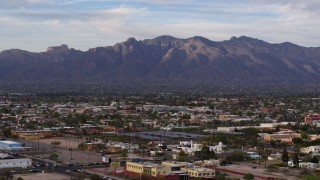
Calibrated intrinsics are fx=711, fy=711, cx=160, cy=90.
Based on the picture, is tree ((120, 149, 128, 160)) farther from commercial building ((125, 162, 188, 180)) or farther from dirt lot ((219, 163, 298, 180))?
dirt lot ((219, 163, 298, 180))

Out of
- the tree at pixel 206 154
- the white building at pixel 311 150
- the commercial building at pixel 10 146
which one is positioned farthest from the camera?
the commercial building at pixel 10 146

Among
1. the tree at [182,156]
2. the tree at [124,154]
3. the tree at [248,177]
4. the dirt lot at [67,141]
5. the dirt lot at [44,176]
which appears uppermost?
the tree at [248,177]

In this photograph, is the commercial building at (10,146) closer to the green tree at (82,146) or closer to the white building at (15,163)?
the green tree at (82,146)

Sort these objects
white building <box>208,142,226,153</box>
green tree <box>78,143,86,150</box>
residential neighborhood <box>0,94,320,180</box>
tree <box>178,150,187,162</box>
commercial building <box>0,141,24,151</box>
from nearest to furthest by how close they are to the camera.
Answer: residential neighborhood <box>0,94,320,180</box> < tree <box>178,150,187,162</box> < white building <box>208,142,226,153</box> < commercial building <box>0,141,24,151</box> < green tree <box>78,143,86,150</box>

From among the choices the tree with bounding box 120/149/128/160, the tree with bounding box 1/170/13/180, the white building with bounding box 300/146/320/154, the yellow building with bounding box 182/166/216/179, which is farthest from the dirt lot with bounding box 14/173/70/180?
the white building with bounding box 300/146/320/154

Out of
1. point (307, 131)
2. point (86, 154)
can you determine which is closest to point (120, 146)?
point (86, 154)

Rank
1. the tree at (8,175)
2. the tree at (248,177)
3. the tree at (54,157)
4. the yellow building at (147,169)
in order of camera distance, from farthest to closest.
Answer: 1. the tree at (54,157)
2. the tree at (8,175)
3. the yellow building at (147,169)
4. the tree at (248,177)

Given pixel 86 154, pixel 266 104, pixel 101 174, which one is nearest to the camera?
pixel 101 174

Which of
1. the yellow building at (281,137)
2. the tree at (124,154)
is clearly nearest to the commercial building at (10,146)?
the tree at (124,154)

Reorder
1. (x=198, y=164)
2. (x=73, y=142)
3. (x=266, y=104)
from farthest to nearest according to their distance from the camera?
1. (x=266, y=104)
2. (x=73, y=142)
3. (x=198, y=164)

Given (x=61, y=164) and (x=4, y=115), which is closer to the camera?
(x=61, y=164)

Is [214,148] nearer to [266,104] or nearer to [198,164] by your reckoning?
[198,164]
